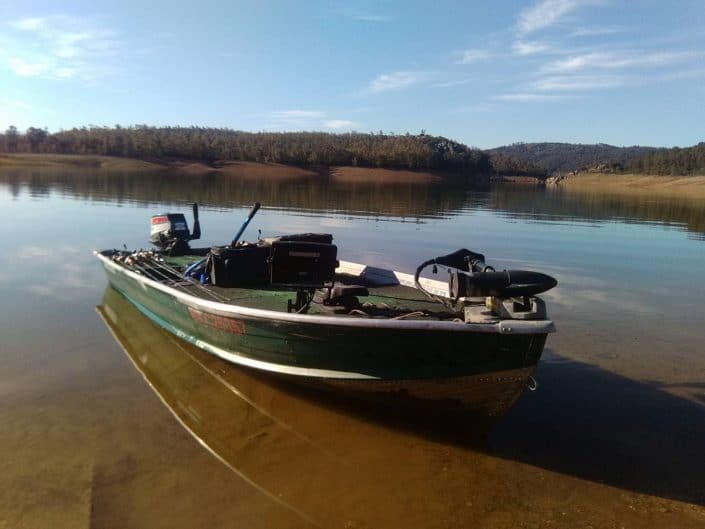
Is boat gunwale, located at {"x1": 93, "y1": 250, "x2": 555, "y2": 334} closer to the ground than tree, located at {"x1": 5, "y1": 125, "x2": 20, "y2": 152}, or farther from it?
closer to the ground

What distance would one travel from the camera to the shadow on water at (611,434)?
4.52 metres

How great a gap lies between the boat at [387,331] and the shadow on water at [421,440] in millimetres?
323

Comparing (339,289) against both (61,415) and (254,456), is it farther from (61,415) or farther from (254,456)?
(61,415)

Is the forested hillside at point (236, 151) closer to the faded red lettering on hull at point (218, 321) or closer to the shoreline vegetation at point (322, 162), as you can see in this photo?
the shoreline vegetation at point (322, 162)

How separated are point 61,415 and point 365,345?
2.93 meters

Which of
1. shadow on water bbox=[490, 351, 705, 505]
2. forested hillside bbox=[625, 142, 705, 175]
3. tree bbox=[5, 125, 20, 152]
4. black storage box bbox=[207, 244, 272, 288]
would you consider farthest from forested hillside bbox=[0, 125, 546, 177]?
shadow on water bbox=[490, 351, 705, 505]

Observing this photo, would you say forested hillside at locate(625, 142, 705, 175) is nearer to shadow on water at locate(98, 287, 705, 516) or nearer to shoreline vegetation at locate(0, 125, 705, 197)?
shoreline vegetation at locate(0, 125, 705, 197)

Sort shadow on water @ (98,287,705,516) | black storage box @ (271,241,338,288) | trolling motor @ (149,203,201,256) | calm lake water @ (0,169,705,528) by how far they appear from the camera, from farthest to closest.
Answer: trolling motor @ (149,203,201,256) → black storage box @ (271,241,338,288) → shadow on water @ (98,287,705,516) → calm lake water @ (0,169,705,528)

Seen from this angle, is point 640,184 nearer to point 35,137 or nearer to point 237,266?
point 237,266

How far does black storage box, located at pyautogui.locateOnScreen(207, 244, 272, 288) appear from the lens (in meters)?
7.33

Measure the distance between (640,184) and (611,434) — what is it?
82507 millimetres

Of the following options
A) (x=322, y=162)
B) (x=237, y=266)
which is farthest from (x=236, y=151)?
(x=237, y=266)

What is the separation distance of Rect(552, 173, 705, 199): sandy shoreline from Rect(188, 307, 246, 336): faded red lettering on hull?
2322 inches

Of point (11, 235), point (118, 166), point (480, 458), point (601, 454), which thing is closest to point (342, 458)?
point (480, 458)
